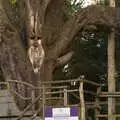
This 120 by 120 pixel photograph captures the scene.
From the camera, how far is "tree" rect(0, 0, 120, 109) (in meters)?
17.4

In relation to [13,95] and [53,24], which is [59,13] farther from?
[13,95]

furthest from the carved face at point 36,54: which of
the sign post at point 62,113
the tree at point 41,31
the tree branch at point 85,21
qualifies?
the sign post at point 62,113

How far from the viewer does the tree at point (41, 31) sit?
57.1ft

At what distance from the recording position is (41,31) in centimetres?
1761

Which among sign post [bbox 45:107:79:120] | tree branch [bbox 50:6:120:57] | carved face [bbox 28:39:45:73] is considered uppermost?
tree branch [bbox 50:6:120:57]

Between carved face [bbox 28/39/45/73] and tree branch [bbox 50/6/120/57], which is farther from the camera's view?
tree branch [bbox 50/6/120/57]

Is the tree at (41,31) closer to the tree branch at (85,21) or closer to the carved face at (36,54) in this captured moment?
the tree branch at (85,21)

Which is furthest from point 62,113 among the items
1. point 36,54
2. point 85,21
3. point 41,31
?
point 85,21

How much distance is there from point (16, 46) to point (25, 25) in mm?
1122

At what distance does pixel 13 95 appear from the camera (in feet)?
54.9

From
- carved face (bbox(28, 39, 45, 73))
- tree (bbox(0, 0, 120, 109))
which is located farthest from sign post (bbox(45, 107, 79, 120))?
carved face (bbox(28, 39, 45, 73))

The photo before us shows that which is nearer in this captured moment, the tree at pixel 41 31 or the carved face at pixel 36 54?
the carved face at pixel 36 54

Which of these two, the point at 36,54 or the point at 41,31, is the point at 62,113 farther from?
the point at 41,31

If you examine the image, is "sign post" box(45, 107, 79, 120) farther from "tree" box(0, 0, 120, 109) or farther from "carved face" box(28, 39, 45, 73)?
"carved face" box(28, 39, 45, 73)
